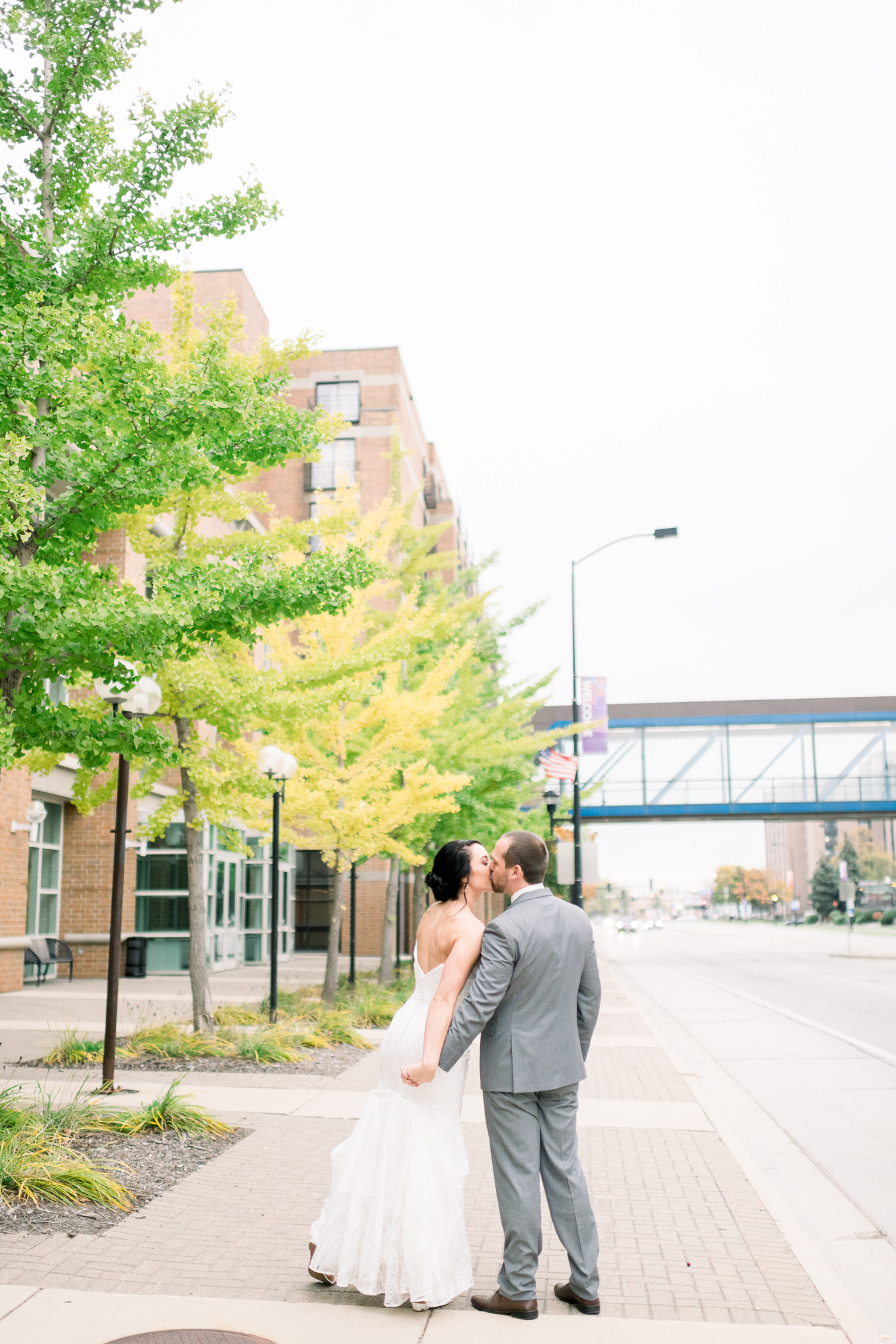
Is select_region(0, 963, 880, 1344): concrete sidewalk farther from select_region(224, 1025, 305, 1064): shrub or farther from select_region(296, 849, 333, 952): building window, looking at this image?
select_region(296, 849, 333, 952): building window

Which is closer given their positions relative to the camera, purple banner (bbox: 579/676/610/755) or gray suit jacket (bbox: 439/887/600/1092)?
gray suit jacket (bbox: 439/887/600/1092)

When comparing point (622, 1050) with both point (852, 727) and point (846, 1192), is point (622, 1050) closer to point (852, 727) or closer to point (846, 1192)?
point (846, 1192)

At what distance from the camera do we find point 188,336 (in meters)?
13.2

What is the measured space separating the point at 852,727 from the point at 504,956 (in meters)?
43.6

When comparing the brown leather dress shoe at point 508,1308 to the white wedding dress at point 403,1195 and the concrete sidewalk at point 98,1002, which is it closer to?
the white wedding dress at point 403,1195

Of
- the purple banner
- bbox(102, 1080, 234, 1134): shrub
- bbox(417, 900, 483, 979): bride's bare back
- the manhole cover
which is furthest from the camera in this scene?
the purple banner

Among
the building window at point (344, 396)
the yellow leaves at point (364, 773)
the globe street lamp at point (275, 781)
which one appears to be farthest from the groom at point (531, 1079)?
the building window at point (344, 396)

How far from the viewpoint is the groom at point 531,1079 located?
473cm

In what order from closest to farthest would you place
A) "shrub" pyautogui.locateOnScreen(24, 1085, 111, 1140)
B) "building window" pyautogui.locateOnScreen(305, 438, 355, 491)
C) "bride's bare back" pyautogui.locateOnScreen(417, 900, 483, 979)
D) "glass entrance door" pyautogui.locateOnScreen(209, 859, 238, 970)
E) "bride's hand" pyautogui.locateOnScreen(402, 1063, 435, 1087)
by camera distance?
"bride's hand" pyautogui.locateOnScreen(402, 1063, 435, 1087) → "bride's bare back" pyautogui.locateOnScreen(417, 900, 483, 979) → "shrub" pyautogui.locateOnScreen(24, 1085, 111, 1140) → "glass entrance door" pyautogui.locateOnScreen(209, 859, 238, 970) → "building window" pyautogui.locateOnScreen(305, 438, 355, 491)

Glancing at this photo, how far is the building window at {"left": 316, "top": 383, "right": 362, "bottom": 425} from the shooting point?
46.4 metres

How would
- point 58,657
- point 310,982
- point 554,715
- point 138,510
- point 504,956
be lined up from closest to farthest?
1. point 504,956
2. point 58,657
3. point 138,510
4. point 310,982
5. point 554,715

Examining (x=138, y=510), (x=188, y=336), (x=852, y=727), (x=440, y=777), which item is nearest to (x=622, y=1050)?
(x=440, y=777)

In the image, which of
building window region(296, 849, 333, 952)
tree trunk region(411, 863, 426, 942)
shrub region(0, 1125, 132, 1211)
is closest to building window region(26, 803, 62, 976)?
tree trunk region(411, 863, 426, 942)

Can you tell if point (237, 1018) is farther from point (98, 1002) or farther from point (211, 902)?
point (211, 902)
